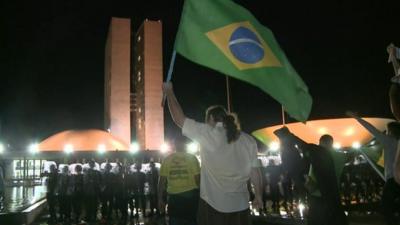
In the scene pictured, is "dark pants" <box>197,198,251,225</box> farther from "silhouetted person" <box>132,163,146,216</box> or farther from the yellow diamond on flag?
"silhouetted person" <box>132,163,146,216</box>

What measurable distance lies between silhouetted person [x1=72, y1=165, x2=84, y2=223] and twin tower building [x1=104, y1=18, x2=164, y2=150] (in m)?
39.1

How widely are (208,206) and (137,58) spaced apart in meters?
59.0

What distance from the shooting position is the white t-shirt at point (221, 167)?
4.00 meters

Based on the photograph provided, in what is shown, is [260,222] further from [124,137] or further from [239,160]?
[124,137]

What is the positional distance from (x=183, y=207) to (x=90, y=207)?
8346mm

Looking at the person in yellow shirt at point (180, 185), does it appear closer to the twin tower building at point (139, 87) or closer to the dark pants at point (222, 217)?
the dark pants at point (222, 217)

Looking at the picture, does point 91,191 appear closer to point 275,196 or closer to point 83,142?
point 275,196

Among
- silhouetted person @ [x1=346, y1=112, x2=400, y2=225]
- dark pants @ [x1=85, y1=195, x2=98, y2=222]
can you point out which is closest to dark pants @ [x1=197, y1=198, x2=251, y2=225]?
silhouetted person @ [x1=346, y1=112, x2=400, y2=225]

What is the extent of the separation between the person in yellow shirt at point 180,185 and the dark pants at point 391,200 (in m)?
2.85

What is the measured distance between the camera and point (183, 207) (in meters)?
5.62

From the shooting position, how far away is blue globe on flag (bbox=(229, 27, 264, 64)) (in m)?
4.74

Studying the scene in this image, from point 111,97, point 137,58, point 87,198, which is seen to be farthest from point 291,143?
point 137,58

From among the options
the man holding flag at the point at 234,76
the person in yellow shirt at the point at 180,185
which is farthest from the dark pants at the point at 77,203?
the man holding flag at the point at 234,76

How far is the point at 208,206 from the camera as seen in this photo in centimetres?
410
